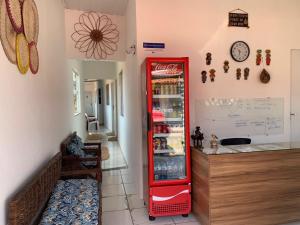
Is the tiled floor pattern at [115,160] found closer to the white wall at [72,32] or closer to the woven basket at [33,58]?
the white wall at [72,32]

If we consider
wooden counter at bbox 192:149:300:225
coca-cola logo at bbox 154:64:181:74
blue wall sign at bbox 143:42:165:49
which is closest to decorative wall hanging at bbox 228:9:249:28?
blue wall sign at bbox 143:42:165:49

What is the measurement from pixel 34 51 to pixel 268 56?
3.22 m

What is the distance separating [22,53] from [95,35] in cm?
264

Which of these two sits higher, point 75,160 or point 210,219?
point 75,160

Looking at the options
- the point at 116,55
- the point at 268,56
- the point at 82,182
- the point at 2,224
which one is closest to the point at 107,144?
the point at 116,55

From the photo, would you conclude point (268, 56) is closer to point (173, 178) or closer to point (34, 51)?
point (173, 178)

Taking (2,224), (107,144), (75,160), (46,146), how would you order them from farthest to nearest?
(107,144) → (75,160) → (46,146) → (2,224)

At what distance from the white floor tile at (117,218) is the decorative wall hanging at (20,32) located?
189 cm

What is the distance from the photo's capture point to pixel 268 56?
3717mm

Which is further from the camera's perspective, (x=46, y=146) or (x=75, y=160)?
(x=75, y=160)

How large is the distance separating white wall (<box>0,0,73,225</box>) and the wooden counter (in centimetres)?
174

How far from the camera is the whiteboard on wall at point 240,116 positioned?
3559 mm

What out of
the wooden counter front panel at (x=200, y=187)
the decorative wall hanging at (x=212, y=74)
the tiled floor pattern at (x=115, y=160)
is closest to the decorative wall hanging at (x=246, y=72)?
the decorative wall hanging at (x=212, y=74)

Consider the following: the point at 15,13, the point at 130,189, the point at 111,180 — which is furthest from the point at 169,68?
the point at 111,180
